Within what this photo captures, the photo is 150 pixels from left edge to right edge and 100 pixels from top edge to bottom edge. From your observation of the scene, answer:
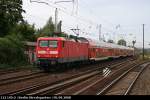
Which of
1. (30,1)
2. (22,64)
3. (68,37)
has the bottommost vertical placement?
(22,64)

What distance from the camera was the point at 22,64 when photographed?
37.6 metres

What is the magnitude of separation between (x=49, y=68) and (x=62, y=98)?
790 inches

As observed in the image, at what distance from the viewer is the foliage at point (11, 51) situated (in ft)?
115

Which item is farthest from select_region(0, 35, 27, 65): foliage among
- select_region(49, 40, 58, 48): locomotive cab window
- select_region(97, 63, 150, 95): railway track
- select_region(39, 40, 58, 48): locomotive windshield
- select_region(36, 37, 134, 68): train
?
select_region(97, 63, 150, 95): railway track

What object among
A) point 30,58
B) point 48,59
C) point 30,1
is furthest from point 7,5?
point 48,59

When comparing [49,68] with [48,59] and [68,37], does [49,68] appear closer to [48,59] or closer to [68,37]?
[48,59]

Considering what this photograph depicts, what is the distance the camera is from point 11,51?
3650 cm

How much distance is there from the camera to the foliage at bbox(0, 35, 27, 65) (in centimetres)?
3518

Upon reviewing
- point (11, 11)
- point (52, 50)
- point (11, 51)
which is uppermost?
point (11, 11)

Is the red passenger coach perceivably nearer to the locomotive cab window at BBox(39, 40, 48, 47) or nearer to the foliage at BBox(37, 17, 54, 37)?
the locomotive cab window at BBox(39, 40, 48, 47)

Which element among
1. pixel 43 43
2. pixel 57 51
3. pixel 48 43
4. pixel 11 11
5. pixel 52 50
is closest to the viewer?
pixel 57 51

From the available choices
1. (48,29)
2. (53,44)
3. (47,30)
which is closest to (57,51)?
(53,44)

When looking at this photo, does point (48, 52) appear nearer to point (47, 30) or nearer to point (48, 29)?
point (47, 30)

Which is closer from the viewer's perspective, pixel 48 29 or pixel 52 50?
pixel 52 50
